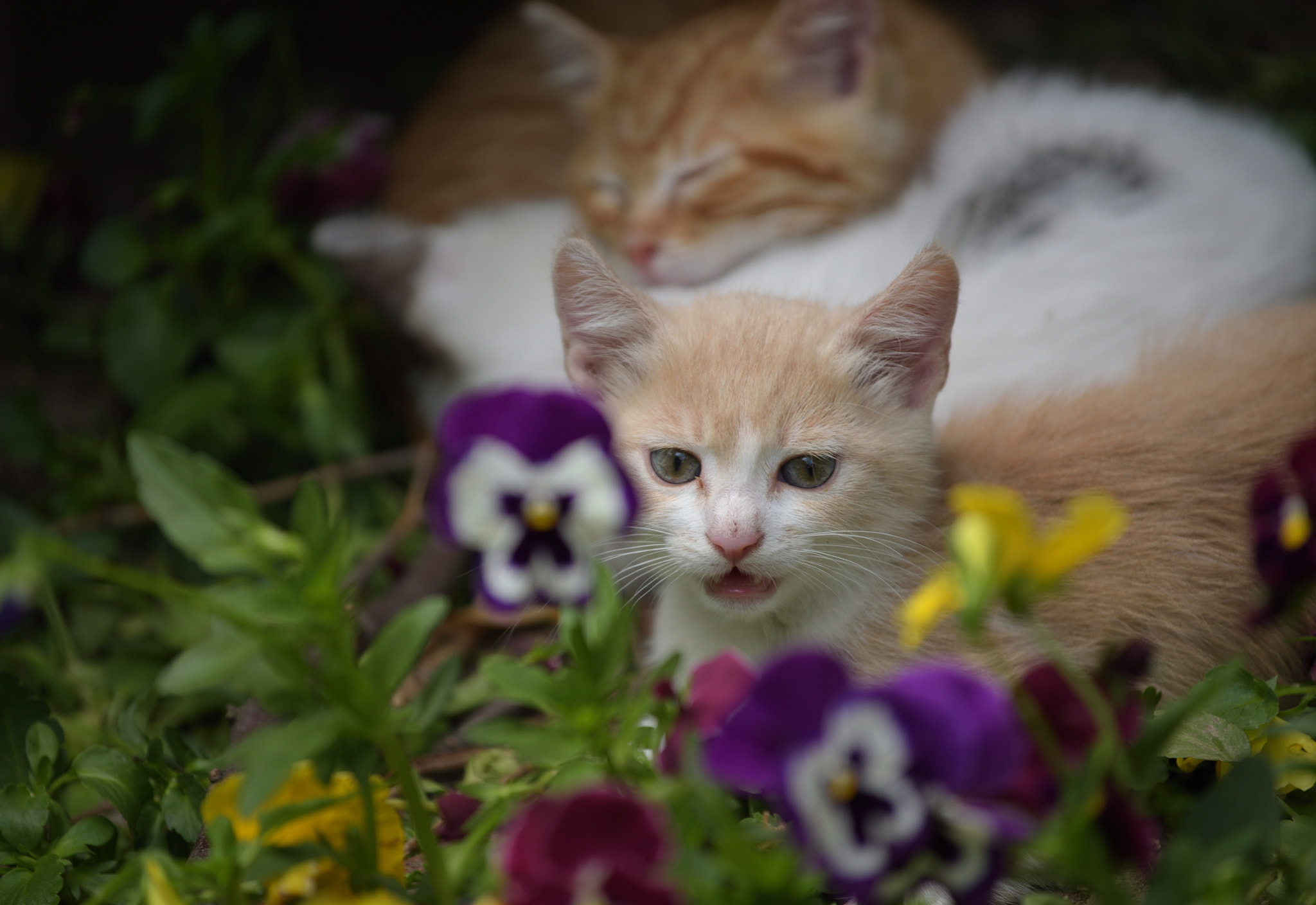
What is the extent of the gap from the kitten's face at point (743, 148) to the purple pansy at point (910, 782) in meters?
1.50

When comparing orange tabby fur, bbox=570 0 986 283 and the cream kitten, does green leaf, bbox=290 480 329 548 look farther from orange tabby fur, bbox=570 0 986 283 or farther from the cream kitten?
orange tabby fur, bbox=570 0 986 283

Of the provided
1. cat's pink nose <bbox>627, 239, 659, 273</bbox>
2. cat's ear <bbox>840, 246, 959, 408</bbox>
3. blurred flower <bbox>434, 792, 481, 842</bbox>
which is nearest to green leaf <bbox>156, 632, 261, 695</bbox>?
blurred flower <bbox>434, 792, 481, 842</bbox>

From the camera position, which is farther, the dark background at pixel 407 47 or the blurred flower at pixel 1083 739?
the dark background at pixel 407 47

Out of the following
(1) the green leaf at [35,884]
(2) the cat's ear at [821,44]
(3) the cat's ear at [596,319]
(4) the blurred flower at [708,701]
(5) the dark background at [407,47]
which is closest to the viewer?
(4) the blurred flower at [708,701]

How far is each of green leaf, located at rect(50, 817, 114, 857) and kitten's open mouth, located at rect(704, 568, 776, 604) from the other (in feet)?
2.57

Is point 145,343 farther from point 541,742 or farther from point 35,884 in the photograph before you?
point 541,742

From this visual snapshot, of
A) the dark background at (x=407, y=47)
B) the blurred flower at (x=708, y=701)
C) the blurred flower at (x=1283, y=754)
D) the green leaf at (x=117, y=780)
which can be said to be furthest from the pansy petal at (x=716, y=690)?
the dark background at (x=407, y=47)

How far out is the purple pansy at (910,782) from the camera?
834mm

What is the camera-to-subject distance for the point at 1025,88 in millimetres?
2363

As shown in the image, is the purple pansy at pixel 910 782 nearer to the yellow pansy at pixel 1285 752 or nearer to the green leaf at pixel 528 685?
the green leaf at pixel 528 685

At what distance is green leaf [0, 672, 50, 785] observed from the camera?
1345 mm

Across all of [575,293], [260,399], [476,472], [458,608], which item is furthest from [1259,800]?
[260,399]

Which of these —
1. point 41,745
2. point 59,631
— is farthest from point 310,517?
point 59,631

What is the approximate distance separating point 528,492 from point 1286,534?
655 mm
